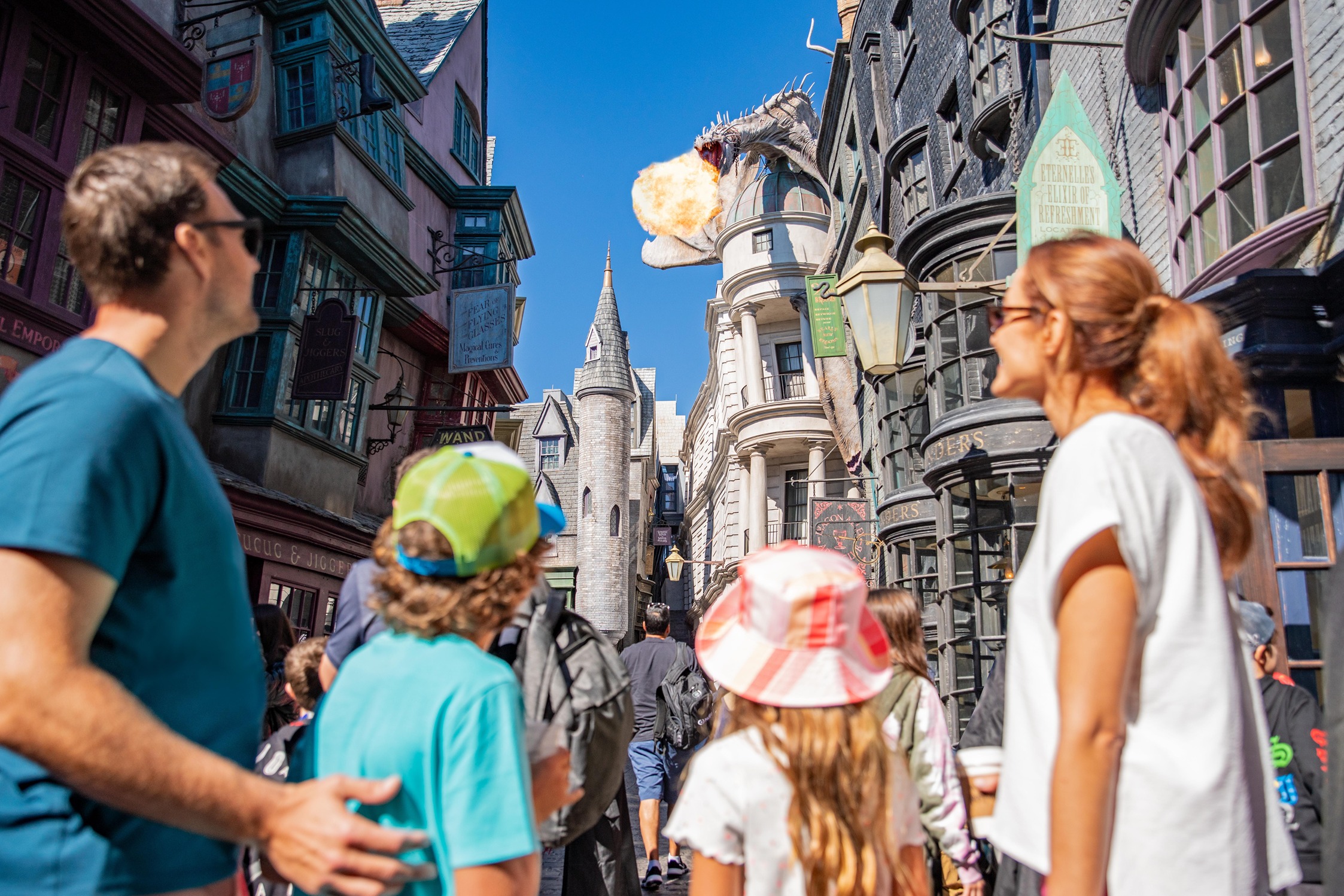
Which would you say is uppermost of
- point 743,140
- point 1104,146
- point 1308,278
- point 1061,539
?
point 743,140

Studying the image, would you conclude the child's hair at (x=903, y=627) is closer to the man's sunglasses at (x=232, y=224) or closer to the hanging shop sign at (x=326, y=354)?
the man's sunglasses at (x=232, y=224)

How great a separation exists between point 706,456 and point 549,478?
775 centimetres

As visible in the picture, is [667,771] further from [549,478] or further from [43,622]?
[549,478]

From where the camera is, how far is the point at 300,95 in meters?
15.7

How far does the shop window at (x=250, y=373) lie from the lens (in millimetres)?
13961

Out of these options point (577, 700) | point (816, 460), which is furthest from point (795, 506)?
point (577, 700)

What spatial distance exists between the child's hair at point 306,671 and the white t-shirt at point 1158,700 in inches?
123

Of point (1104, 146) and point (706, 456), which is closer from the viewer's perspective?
point (1104, 146)

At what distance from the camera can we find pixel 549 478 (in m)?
46.4

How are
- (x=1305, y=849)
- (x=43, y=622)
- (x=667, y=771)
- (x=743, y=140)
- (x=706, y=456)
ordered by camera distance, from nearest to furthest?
(x=43, y=622)
(x=1305, y=849)
(x=667, y=771)
(x=743, y=140)
(x=706, y=456)

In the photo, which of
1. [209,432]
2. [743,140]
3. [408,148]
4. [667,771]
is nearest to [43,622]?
[667,771]

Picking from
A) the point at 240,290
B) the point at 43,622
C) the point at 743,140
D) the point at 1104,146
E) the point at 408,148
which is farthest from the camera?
the point at 743,140

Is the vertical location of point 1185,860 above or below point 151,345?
below

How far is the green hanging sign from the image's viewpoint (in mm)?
8250
